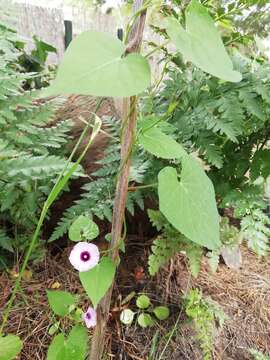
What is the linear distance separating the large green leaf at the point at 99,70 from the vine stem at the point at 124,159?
0.26 feet

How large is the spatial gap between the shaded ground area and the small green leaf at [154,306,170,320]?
25 millimetres

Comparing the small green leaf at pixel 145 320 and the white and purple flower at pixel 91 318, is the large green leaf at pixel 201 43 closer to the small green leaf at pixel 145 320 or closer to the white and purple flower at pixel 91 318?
the white and purple flower at pixel 91 318

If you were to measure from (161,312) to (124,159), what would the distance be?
65 centimetres

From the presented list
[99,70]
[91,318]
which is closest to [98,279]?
[91,318]

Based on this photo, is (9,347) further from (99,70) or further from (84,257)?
(99,70)

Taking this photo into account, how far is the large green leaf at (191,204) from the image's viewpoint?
0.47 metres

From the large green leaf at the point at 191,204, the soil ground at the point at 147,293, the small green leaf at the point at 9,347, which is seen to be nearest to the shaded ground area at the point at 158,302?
the soil ground at the point at 147,293

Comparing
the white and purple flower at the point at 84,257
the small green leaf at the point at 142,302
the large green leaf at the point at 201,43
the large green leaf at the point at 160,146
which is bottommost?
the small green leaf at the point at 142,302

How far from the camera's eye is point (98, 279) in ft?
1.95

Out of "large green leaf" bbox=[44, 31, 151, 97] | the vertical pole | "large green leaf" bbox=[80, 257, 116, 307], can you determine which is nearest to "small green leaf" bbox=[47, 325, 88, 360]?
"large green leaf" bbox=[80, 257, 116, 307]

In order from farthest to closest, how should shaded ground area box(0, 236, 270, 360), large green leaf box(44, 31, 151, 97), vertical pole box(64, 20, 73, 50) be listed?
vertical pole box(64, 20, 73, 50), shaded ground area box(0, 236, 270, 360), large green leaf box(44, 31, 151, 97)

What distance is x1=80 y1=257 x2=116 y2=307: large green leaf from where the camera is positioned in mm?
567

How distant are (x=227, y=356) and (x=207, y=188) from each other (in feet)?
2.58

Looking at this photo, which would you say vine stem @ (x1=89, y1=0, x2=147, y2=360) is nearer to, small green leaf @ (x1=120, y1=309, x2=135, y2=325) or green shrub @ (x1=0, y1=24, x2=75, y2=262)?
small green leaf @ (x1=120, y1=309, x2=135, y2=325)
